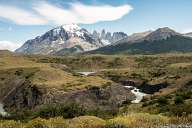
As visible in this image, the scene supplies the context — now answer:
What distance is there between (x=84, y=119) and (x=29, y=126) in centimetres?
504

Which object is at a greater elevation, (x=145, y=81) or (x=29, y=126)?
(x=29, y=126)

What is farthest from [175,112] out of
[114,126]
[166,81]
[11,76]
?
[11,76]

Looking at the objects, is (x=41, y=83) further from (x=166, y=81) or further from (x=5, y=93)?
(x=166, y=81)

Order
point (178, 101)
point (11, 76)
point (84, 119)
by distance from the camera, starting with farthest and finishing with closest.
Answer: point (11, 76) → point (178, 101) → point (84, 119)

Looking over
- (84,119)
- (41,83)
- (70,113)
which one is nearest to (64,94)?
(41,83)

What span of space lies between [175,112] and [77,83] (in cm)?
12225

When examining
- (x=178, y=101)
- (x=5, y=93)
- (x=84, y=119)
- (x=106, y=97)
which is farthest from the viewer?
(x=5, y=93)

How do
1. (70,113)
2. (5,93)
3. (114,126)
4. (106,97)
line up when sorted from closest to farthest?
(114,126)
(70,113)
(106,97)
(5,93)

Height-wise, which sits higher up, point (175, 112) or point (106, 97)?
point (175, 112)

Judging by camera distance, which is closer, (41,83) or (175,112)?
(175,112)

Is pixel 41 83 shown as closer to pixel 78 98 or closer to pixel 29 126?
pixel 78 98

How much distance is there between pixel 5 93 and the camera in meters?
164

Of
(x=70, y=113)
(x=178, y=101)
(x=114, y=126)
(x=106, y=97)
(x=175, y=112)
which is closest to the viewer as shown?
Answer: (x=114, y=126)

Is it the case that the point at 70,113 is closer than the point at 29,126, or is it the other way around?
the point at 29,126
